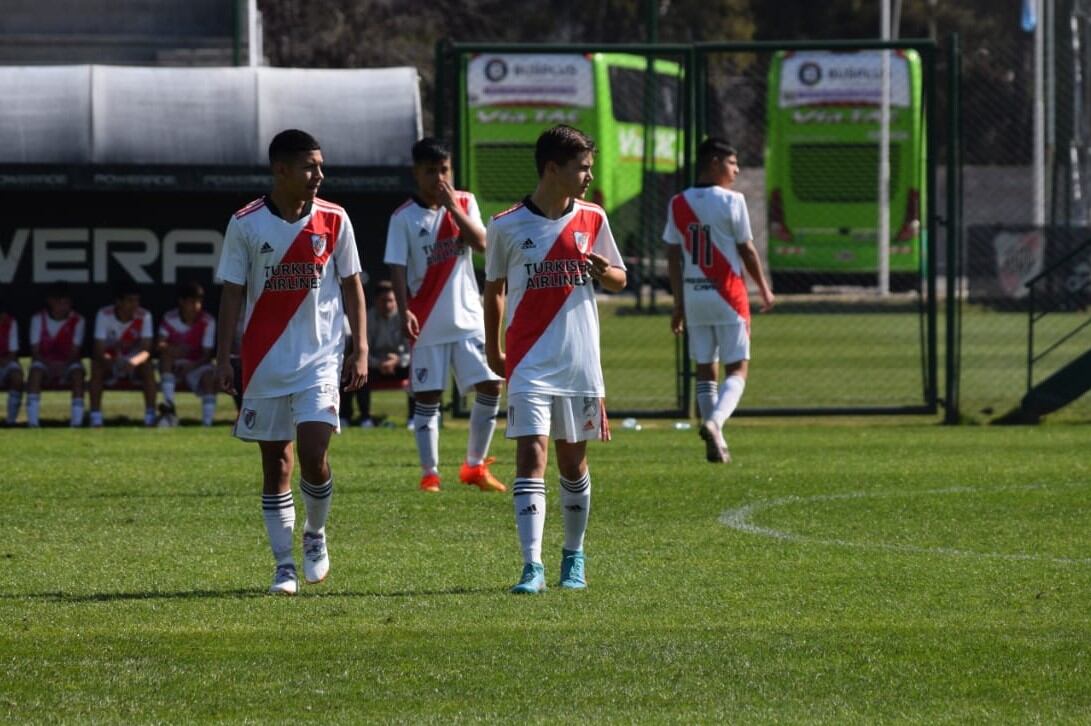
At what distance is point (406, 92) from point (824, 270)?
660 cm

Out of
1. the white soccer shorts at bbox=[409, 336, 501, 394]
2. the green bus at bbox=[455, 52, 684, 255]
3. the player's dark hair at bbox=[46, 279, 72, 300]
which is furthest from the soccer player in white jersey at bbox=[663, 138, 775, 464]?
the green bus at bbox=[455, 52, 684, 255]

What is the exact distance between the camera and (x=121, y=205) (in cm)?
1995

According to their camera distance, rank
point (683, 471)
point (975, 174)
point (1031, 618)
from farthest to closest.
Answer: point (975, 174)
point (683, 471)
point (1031, 618)

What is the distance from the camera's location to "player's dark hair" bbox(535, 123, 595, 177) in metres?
8.19

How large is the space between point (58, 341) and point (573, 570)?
1118cm

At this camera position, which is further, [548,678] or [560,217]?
[560,217]

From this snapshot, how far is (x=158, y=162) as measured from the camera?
19516mm

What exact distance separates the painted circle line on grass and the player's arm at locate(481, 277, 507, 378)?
7.28ft

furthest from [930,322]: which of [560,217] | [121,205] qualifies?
[560,217]

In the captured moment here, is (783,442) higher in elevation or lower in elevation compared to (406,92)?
lower

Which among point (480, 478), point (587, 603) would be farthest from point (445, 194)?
point (587, 603)

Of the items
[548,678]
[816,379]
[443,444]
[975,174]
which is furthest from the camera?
[975,174]

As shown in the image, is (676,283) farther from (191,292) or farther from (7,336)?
(7,336)

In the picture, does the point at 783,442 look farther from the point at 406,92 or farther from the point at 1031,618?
the point at 1031,618
